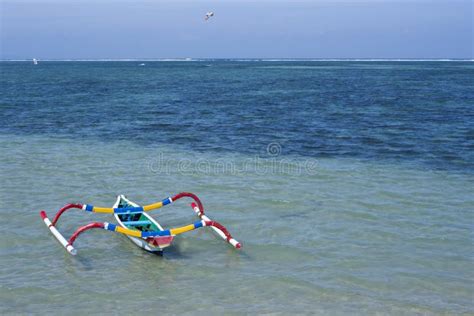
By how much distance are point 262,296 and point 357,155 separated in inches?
541

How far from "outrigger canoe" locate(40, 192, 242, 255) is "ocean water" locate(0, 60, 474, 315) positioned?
0.26 m

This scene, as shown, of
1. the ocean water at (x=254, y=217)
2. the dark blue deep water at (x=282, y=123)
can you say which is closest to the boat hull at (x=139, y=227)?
the ocean water at (x=254, y=217)

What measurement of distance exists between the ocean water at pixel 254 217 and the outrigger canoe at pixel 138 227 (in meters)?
0.26

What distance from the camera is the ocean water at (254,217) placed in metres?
10.2

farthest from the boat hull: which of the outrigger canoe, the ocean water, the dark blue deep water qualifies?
the dark blue deep water

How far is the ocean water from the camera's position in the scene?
10211 mm

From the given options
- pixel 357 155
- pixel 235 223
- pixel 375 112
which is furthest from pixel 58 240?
pixel 375 112

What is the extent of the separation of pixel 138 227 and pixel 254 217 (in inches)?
130

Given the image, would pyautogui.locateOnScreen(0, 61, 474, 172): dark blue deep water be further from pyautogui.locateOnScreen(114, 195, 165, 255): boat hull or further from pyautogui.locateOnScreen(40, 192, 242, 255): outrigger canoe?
pyautogui.locateOnScreen(40, 192, 242, 255): outrigger canoe

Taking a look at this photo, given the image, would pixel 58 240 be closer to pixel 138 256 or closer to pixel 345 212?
pixel 138 256

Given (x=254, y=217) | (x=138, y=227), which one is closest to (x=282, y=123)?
(x=254, y=217)

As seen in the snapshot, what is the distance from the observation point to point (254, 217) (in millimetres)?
14773

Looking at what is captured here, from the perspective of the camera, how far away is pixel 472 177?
61.9 feet

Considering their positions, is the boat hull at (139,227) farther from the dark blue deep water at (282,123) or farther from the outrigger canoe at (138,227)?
the dark blue deep water at (282,123)
